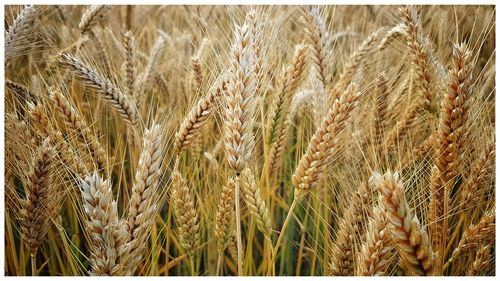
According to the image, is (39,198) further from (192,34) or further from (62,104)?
(192,34)

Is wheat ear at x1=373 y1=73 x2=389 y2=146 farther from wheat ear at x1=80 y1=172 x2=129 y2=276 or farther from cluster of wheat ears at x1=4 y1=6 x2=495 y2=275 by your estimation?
wheat ear at x1=80 y1=172 x2=129 y2=276

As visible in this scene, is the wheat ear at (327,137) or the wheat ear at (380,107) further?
the wheat ear at (380,107)

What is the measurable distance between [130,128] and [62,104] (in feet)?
0.86

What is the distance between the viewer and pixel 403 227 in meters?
0.94

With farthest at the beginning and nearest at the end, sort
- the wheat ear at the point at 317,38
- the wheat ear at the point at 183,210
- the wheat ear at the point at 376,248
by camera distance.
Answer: the wheat ear at the point at 317,38
the wheat ear at the point at 183,210
the wheat ear at the point at 376,248

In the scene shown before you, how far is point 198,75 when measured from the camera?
56.6 inches

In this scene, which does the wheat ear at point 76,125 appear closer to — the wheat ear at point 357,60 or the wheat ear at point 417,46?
the wheat ear at point 357,60

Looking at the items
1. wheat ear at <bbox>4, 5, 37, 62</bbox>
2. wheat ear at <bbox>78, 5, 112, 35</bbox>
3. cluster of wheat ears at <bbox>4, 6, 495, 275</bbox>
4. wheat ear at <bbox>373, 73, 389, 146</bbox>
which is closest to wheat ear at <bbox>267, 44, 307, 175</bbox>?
cluster of wheat ears at <bbox>4, 6, 495, 275</bbox>

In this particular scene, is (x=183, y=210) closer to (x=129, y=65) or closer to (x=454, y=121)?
(x=129, y=65)

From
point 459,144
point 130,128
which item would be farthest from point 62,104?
point 459,144

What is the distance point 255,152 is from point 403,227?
0.61 m

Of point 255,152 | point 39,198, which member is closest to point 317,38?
point 255,152

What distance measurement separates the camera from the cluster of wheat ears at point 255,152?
1.11m

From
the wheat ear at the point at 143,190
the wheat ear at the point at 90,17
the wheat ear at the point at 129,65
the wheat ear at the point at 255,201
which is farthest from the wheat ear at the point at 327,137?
the wheat ear at the point at 90,17
